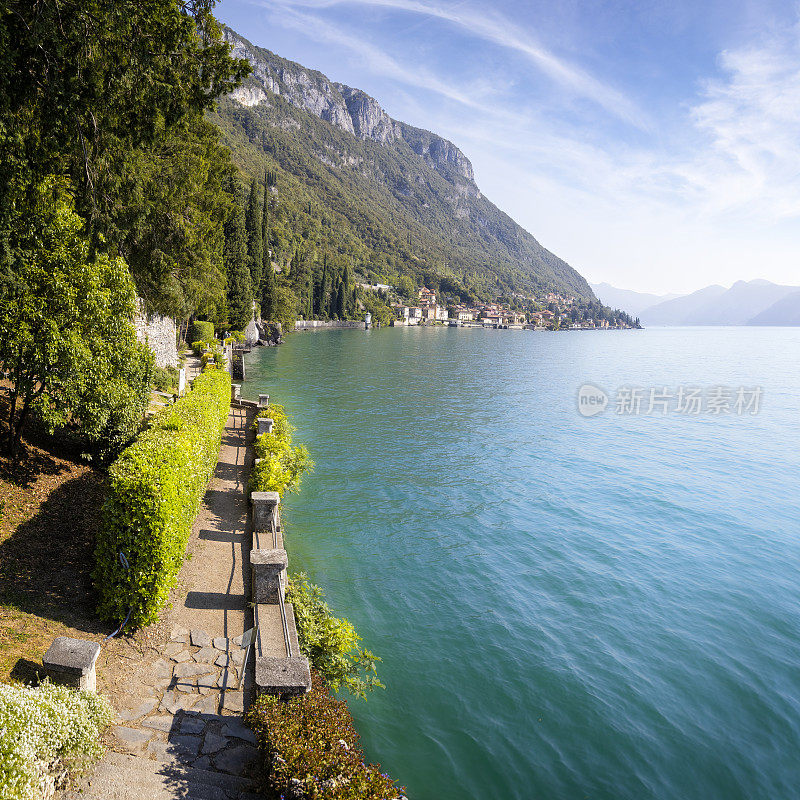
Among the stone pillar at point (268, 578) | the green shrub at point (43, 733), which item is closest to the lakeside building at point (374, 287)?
the stone pillar at point (268, 578)

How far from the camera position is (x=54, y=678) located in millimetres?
5809

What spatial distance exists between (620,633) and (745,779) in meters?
3.70

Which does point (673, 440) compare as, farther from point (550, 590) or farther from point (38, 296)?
point (38, 296)

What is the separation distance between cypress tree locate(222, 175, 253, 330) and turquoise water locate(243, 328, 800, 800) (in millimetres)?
33104

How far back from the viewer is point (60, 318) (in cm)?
1050

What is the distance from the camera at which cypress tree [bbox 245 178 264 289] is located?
210 ft

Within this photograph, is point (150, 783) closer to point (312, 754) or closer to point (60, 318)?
point (312, 754)

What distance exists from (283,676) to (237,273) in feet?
185

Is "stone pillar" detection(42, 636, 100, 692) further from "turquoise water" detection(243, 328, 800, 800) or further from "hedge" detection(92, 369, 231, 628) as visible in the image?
"turquoise water" detection(243, 328, 800, 800)

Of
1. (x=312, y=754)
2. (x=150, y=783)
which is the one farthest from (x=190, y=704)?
(x=312, y=754)

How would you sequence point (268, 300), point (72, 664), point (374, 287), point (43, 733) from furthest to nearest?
point (374, 287) → point (268, 300) → point (72, 664) → point (43, 733)

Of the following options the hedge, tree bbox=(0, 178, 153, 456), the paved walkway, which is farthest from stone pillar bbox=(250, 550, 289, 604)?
tree bbox=(0, 178, 153, 456)

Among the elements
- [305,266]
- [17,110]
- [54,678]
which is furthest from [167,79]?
[305,266]

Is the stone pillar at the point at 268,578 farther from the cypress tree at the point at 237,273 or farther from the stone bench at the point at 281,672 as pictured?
the cypress tree at the point at 237,273
